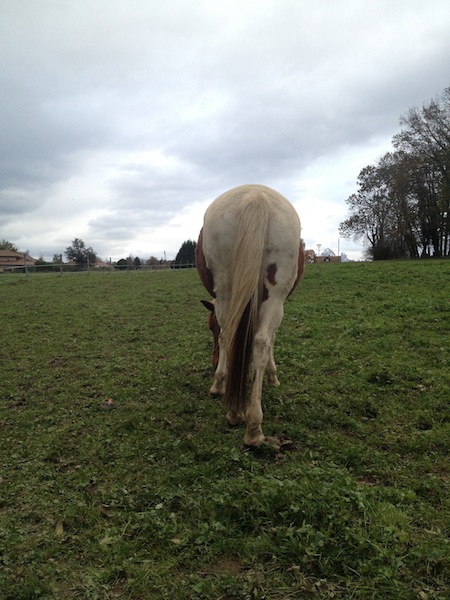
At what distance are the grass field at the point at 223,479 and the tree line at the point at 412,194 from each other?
32.6 metres

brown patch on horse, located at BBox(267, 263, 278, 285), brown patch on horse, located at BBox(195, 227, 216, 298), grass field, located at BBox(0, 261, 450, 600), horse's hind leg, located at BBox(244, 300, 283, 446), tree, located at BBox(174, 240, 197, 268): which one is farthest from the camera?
tree, located at BBox(174, 240, 197, 268)

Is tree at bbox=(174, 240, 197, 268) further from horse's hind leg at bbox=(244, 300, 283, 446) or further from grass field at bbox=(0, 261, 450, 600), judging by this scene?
horse's hind leg at bbox=(244, 300, 283, 446)

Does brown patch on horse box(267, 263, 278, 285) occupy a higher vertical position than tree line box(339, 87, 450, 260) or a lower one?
lower

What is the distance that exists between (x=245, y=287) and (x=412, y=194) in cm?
3905

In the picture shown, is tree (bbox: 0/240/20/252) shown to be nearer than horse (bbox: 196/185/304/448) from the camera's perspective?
No

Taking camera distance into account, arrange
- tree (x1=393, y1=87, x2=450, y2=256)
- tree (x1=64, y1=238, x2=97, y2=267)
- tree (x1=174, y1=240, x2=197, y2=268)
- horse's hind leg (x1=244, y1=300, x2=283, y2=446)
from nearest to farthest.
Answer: horse's hind leg (x1=244, y1=300, x2=283, y2=446), tree (x1=393, y1=87, x2=450, y2=256), tree (x1=174, y1=240, x2=197, y2=268), tree (x1=64, y1=238, x2=97, y2=267)

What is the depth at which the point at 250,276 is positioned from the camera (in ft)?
10.7

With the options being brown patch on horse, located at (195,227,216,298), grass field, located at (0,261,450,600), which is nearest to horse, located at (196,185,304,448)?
brown patch on horse, located at (195,227,216,298)

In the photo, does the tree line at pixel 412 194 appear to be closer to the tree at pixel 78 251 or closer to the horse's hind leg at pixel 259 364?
the horse's hind leg at pixel 259 364

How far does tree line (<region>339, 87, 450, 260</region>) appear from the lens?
34.7m

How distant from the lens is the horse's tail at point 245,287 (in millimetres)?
3254

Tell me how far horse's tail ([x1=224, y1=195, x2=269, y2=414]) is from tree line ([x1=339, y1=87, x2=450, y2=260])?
33.7 meters

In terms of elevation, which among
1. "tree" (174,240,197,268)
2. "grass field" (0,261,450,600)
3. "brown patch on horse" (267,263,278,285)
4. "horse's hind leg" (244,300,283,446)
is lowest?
"grass field" (0,261,450,600)

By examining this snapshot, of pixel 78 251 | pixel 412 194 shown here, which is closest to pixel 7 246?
pixel 78 251
